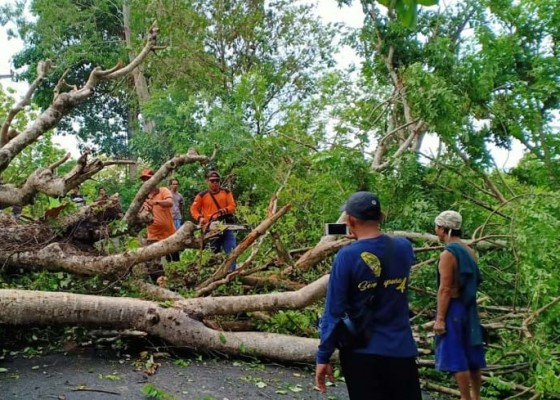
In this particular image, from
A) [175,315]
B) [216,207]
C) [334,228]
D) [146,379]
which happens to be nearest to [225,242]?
[216,207]

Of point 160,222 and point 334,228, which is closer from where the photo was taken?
point 334,228

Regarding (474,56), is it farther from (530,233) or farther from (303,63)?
(303,63)

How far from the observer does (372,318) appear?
2.42 m

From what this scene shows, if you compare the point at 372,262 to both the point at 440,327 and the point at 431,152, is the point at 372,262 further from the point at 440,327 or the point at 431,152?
the point at 431,152

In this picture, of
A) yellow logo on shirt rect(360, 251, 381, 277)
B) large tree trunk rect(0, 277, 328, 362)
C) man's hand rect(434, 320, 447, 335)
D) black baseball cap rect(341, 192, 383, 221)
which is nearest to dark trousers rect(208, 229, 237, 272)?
large tree trunk rect(0, 277, 328, 362)

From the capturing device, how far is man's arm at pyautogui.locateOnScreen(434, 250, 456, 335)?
133 inches

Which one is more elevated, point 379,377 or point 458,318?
point 458,318

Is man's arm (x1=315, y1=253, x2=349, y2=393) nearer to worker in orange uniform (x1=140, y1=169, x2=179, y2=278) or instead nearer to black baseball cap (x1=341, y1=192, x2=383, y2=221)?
black baseball cap (x1=341, y1=192, x2=383, y2=221)

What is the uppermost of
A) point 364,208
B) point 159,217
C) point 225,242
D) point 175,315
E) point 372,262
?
point 364,208

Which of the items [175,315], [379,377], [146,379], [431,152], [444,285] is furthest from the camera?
[431,152]

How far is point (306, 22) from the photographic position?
1616 centimetres

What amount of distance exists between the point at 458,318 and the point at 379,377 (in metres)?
1.25

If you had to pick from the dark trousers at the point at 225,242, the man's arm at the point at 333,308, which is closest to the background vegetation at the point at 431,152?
the dark trousers at the point at 225,242

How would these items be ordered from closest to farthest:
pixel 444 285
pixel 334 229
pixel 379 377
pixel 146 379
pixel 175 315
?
pixel 379 377 → pixel 444 285 → pixel 334 229 → pixel 146 379 → pixel 175 315
